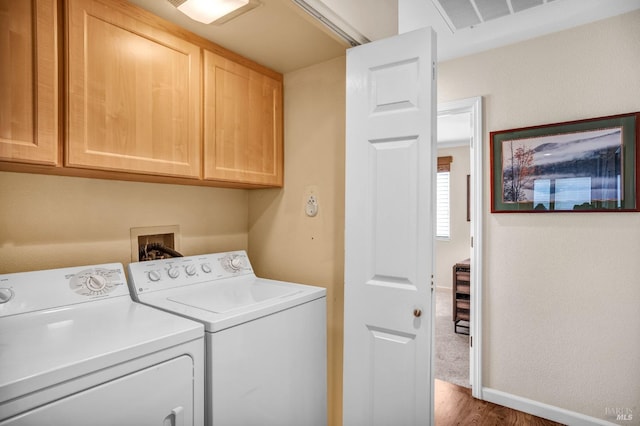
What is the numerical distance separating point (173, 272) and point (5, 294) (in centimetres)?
62

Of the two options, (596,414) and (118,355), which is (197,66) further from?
(596,414)

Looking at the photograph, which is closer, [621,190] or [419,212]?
[419,212]

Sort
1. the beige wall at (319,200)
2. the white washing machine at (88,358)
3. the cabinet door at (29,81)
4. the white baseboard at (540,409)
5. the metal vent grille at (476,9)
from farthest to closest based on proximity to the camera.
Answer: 1. the white baseboard at (540,409)
2. the metal vent grille at (476,9)
3. the beige wall at (319,200)
4. the cabinet door at (29,81)
5. the white washing machine at (88,358)

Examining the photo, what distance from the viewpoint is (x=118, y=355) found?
0.96 m

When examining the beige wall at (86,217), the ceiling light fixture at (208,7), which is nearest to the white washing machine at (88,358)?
the beige wall at (86,217)

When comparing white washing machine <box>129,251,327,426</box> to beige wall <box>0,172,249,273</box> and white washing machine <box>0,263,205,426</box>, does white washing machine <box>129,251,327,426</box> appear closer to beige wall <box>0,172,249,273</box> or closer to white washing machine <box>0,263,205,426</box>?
white washing machine <box>0,263,205,426</box>

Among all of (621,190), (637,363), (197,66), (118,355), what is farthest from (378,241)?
(637,363)

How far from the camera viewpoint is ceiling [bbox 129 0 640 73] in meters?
1.48

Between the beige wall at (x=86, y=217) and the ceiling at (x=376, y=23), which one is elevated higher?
the ceiling at (x=376, y=23)

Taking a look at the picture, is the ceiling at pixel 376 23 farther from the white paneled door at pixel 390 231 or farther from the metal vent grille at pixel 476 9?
the white paneled door at pixel 390 231

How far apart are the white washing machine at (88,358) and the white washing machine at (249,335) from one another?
0.07 meters

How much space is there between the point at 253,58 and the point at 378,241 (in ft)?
3.98

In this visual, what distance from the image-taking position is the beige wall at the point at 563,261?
2.03 m

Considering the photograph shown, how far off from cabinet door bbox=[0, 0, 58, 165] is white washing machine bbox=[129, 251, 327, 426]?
2.19 feet
